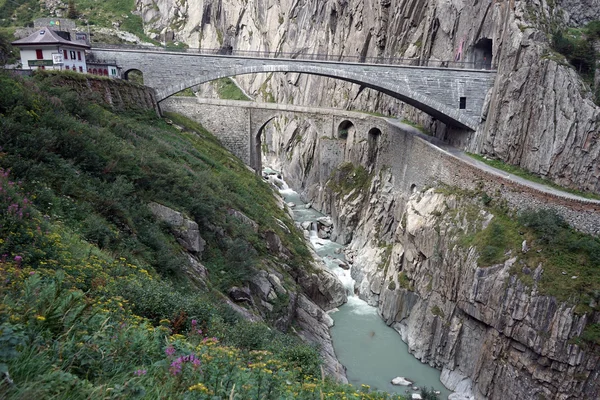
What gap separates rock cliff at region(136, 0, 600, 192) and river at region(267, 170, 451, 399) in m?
12.7

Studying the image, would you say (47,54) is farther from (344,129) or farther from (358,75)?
(344,129)

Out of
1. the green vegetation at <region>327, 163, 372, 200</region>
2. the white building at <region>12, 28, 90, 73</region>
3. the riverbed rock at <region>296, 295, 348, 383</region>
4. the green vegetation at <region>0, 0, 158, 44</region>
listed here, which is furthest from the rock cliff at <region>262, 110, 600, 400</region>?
the green vegetation at <region>0, 0, 158, 44</region>

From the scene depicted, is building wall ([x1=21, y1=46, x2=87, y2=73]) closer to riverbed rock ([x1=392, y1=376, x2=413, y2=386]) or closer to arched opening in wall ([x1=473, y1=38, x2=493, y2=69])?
riverbed rock ([x1=392, y1=376, x2=413, y2=386])

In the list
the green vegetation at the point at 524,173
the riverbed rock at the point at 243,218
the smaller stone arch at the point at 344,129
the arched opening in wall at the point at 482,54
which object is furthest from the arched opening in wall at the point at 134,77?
the green vegetation at the point at 524,173

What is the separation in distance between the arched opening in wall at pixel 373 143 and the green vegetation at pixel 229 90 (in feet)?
137

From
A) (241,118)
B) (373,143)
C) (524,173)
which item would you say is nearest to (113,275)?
(524,173)

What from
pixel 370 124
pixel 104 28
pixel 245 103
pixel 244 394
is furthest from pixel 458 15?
pixel 104 28

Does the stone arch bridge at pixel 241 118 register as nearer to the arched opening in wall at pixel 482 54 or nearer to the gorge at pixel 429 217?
the gorge at pixel 429 217

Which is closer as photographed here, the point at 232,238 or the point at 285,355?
the point at 285,355

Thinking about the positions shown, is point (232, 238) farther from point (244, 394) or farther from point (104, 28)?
point (104, 28)

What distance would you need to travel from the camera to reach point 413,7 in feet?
126

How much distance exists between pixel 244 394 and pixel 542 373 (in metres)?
15.4

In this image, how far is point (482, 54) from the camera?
105 ft

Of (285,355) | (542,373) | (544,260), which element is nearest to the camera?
(285,355)
